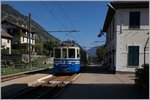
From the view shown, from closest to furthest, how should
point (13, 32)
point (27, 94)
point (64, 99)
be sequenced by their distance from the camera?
1. point (64, 99)
2. point (27, 94)
3. point (13, 32)

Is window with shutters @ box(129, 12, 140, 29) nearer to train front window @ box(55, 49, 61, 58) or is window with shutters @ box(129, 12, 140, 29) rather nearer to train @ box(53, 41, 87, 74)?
train @ box(53, 41, 87, 74)

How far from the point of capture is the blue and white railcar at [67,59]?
99.3ft

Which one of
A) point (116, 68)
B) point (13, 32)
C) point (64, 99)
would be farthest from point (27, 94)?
point (13, 32)

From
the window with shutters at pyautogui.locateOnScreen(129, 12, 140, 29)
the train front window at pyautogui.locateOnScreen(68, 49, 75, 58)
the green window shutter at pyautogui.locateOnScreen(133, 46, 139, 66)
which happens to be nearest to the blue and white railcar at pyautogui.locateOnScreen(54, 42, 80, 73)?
the train front window at pyautogui.locateOnScreen(68, 49, 75, 58)

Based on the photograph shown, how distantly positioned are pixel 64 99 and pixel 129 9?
19.9 m

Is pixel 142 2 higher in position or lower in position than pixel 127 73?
higher

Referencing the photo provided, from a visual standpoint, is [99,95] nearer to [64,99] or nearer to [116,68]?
[64,99]

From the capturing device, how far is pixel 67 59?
3028 centimetres

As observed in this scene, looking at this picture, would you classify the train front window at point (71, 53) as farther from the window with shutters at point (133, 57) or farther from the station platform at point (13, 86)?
the station platform at point (13, 86)

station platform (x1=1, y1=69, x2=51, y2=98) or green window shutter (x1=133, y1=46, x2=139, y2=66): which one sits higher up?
green window shutter (x1=133, y1=46, x2=139, y2=66)

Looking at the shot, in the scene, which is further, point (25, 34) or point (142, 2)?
point (25, 34)

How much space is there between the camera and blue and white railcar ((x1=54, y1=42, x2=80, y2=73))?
30266 mm

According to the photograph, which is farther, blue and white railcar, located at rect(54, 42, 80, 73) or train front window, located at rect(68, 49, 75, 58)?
train front window, located at rect(68, 49, 75, 58)

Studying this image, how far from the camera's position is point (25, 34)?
4050 inches
